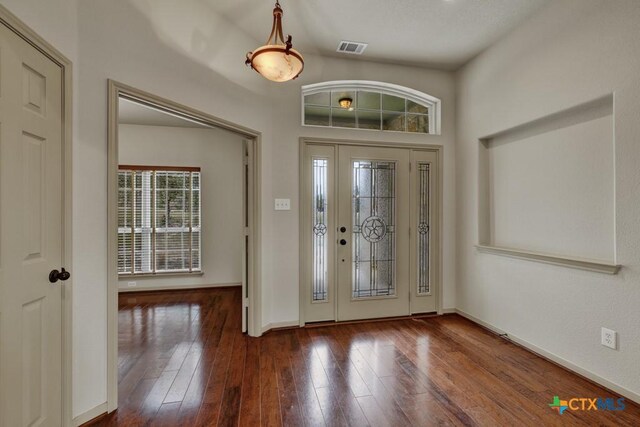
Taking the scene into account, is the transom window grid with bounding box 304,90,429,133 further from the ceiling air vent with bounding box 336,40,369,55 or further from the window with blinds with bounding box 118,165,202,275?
the window with blinds with bounding box 118,165,202,275

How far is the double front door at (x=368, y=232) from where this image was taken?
11.2ft

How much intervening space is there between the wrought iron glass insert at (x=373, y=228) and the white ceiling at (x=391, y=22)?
4.25ft

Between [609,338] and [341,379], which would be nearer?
[609,338]

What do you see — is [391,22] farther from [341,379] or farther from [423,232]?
[341,379]

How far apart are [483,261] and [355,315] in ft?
5.22

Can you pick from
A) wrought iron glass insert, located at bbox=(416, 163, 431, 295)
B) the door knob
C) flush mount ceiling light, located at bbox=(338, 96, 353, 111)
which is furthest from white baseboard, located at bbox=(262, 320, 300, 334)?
flush mount ceiling light, located at bbox=(338, 96, 353, 111)

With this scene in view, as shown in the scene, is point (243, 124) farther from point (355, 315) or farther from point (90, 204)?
point (355, 315)

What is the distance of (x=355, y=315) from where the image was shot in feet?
11.5

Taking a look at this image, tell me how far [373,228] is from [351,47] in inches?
80.6

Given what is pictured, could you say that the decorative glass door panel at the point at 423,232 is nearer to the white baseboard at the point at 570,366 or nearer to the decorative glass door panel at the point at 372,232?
the decorative glass door panel at the point at 372,232

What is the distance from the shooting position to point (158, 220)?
4.97 metres

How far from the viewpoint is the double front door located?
11.2 ft

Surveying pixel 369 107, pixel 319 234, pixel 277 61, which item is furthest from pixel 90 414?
pixel 369 107

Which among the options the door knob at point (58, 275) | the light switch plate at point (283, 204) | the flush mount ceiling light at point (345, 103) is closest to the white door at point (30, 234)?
the door knob at point (58, 275)
